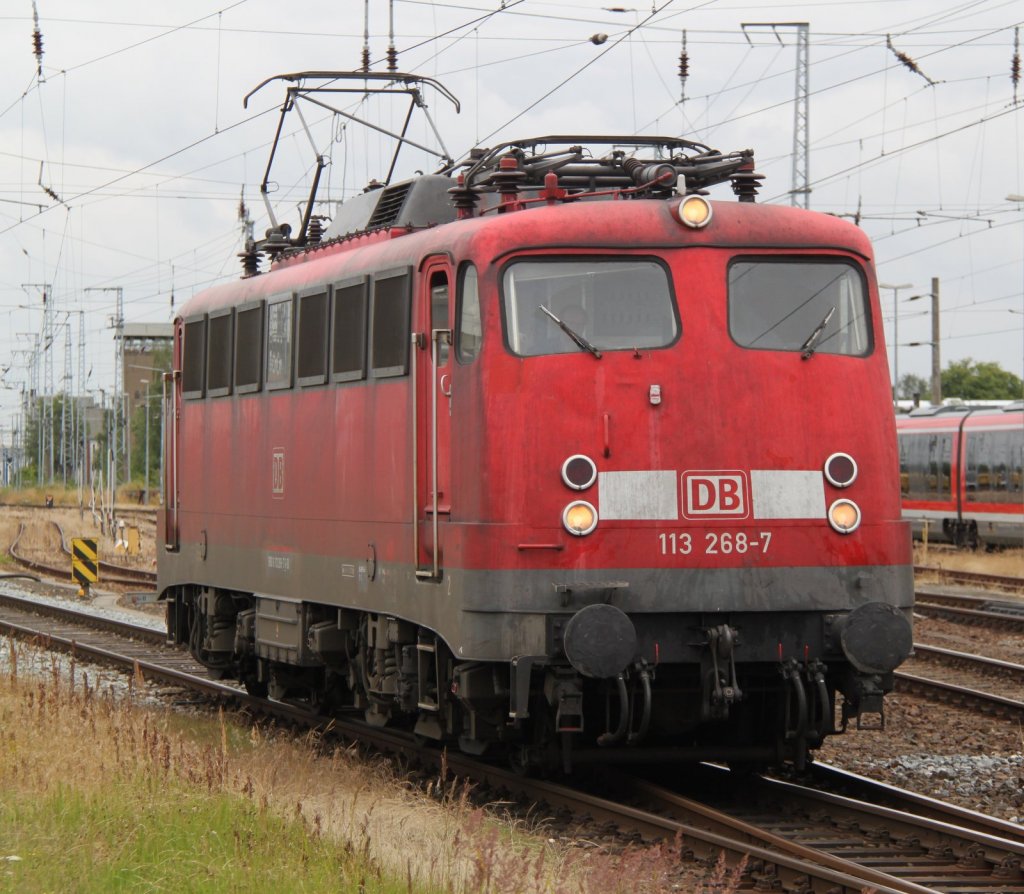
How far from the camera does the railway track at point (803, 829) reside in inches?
313

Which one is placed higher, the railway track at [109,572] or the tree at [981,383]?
the tree at [981,383]

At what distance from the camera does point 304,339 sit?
A: 40.6ft

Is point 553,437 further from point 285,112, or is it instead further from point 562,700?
point 285,112

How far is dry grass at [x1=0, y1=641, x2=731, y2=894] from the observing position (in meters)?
7.09

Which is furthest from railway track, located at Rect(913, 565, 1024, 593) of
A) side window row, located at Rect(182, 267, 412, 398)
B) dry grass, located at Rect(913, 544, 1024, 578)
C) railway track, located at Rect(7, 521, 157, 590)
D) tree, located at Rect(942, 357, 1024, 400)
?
tree, located at Rect(942, 357, 1024, 400)

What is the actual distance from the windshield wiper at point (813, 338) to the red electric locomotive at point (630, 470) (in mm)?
14

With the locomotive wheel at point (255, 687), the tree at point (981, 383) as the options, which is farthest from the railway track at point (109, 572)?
the tree at point (981, 383)

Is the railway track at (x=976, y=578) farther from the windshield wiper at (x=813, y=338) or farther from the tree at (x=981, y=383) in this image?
the tree at (x=981, y=383)

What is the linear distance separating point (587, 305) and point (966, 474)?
29.8 metres

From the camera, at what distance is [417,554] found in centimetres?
1034

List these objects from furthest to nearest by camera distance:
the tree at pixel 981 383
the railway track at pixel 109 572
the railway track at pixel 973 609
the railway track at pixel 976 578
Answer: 1. the tree at pixel 981 383
2. the railway track at pixel 109 572
3. the railway track at pixel 976 578
4. the railway track at pixel 973 609

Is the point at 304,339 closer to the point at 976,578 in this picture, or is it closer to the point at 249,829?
the point at 249,829

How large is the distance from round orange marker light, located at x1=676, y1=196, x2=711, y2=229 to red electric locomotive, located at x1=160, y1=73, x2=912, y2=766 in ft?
Result: 0.06

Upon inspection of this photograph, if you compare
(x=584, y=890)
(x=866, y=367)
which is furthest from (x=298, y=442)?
(x=584, y=890)
